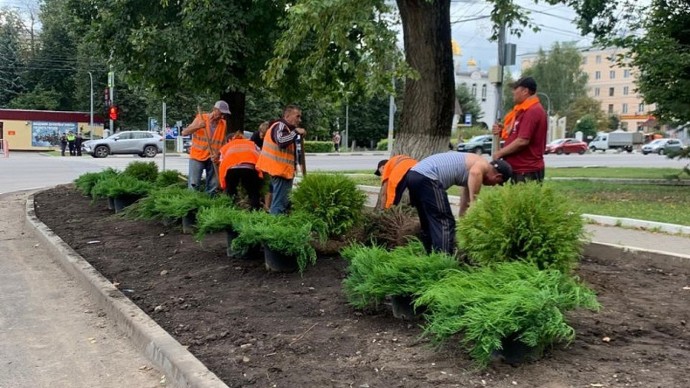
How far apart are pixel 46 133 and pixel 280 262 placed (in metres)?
45.0

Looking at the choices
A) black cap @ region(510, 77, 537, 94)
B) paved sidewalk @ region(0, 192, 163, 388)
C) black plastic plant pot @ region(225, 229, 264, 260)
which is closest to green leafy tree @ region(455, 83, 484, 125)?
black cap @ region(510, 77, 537, 94)

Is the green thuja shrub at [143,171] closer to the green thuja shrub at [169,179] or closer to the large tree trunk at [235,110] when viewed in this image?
the green thuja shrub at [169,179]

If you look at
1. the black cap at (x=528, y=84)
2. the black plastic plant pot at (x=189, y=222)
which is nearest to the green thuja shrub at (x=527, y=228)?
the black cap at (x=528, y=84)

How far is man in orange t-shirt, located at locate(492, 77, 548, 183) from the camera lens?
19.3ft

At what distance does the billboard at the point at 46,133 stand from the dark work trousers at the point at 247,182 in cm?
4201

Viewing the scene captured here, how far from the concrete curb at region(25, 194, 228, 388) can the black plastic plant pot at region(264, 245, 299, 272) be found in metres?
1.27

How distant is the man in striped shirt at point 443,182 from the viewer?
5.04 metres

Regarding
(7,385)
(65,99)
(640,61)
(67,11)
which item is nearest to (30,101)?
(65,99)

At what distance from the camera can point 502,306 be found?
11.3 ft

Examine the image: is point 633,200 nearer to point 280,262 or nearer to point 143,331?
point 280,262

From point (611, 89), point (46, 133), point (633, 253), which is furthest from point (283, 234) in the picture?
point (611, 89)

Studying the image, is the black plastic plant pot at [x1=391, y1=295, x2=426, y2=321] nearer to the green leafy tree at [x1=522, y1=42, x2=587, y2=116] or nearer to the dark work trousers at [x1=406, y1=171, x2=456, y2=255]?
the dark work trousers at [x1=406, y1=171, x2=456, y2=255]

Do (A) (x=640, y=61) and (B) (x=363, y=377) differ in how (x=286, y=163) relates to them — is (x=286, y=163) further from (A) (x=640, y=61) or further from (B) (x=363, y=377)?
(A) (x=640, y=61)

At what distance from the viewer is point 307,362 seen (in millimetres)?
3807
